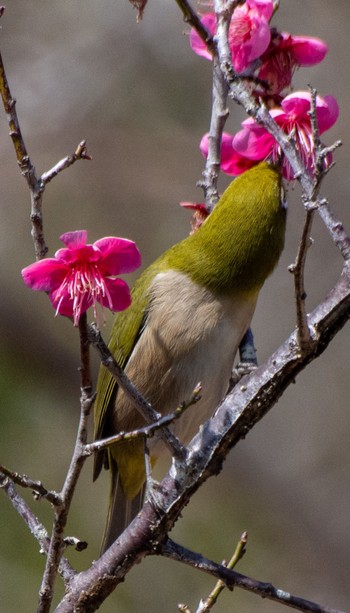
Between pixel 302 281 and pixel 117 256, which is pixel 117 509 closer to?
pixel 117 256

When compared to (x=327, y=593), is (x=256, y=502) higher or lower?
higher

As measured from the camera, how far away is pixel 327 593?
254 inches

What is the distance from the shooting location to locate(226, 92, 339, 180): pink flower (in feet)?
7.93

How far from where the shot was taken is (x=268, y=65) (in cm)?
263

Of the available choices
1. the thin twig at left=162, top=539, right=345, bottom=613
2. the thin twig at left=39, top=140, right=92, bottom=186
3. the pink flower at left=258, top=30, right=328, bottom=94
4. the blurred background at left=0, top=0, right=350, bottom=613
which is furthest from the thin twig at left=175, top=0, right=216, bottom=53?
the blurred background at left=0, top=0, right=350, bottom=613

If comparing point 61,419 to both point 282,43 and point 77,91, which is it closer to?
point 77,91

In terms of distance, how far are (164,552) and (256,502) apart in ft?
15.5

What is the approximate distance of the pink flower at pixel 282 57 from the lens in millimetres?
2621

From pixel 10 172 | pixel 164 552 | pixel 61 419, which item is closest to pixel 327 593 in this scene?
pixel 61 419

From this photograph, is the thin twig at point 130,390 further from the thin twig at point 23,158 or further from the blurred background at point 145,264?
the blurred background at point 145,264

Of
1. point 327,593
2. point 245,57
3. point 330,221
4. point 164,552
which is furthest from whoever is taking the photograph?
point 327,593

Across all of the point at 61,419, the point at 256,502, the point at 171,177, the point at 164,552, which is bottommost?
the point at 164,552

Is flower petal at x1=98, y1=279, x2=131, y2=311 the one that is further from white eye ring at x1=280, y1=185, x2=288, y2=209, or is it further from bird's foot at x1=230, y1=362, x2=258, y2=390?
white eye ring at x1=280, y1=185, x2=288, y2=209

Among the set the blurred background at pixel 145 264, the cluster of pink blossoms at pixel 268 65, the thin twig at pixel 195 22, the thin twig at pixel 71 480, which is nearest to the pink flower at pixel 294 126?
the cluster of pink blossoms at pixel 268 65
